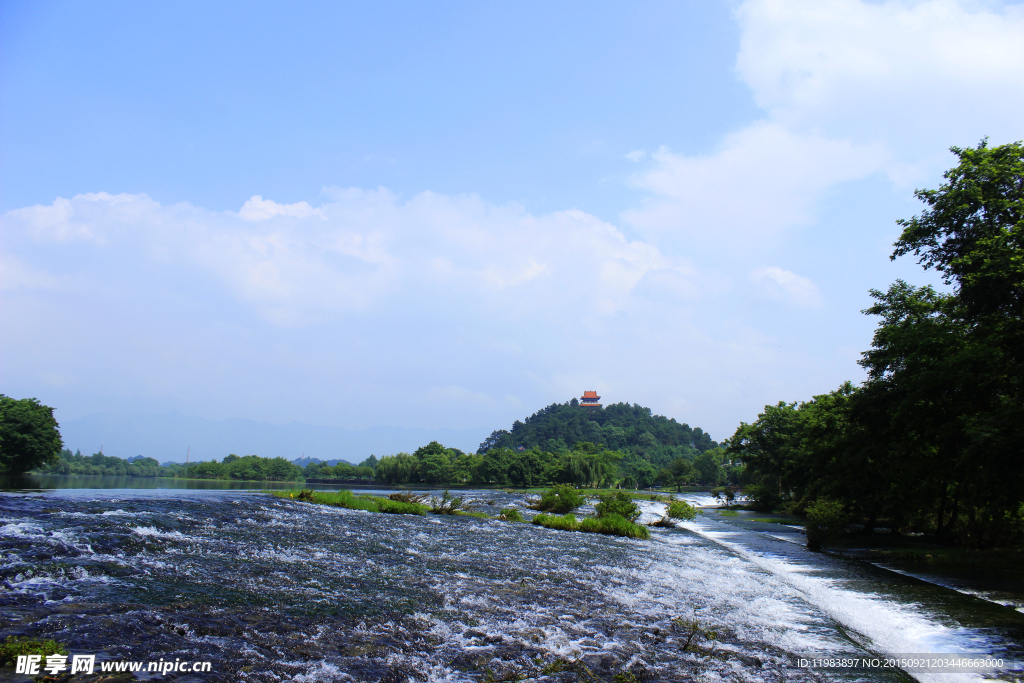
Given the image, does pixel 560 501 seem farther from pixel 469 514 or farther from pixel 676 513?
pixel 676 513

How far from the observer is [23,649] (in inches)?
340

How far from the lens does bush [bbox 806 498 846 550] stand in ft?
106

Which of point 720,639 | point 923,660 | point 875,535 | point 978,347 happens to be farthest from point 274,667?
point 875,535

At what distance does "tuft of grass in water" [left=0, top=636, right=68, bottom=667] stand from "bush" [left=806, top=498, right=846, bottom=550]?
3569cm

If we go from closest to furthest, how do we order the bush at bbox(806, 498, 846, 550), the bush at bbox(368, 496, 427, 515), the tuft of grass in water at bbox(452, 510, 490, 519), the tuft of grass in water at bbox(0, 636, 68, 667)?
the tuft of grass in water at bbox(0, 636, 68, 667), the bush at bbox(806, 498, 846, 550), the bush at bbox(368, 496, 427, 515), the tuft of grass in water at bbox(452, 510, 490, 519)

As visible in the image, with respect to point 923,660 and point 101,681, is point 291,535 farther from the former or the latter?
point 923,660

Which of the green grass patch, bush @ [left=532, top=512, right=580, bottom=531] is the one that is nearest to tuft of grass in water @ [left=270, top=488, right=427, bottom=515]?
bush @ [left=532, top=512, right=580, bottom=531]

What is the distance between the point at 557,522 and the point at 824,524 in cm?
1700

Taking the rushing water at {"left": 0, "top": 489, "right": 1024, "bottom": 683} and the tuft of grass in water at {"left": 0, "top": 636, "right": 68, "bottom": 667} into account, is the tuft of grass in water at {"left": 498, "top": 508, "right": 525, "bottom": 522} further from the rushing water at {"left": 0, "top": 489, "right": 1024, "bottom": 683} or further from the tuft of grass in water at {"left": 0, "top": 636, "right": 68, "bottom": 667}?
the tuft of grass in water at {"left": 0, "top": 636, "right": 68, "bottom": 667}

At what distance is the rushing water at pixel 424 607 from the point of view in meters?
10.2

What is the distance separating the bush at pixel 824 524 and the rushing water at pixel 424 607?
749cm

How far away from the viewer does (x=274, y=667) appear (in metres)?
9.32

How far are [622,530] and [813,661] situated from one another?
2446 cm

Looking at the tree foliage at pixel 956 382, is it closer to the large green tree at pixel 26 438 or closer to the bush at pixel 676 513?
the bush at pixel 676 513
